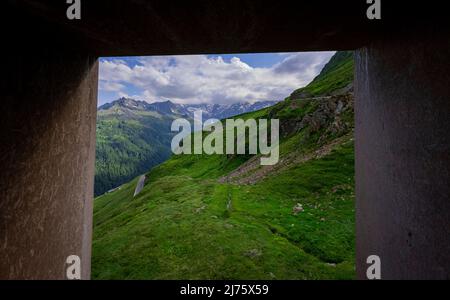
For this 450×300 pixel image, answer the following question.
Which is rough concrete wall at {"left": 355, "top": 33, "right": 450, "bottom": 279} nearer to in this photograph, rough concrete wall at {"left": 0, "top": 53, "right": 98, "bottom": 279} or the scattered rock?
rough concrete wall at {"left": 0, "top": 53, "right": 98, "bottom": 279}

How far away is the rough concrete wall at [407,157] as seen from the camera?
3.71m

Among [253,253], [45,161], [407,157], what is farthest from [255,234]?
[45,161]

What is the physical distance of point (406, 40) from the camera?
4.41 meters

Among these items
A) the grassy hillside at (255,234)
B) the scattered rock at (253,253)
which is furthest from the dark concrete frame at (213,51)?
the scattered rock at (253,253)

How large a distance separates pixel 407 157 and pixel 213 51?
4469 millimetres

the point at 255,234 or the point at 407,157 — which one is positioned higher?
the point at 407,157

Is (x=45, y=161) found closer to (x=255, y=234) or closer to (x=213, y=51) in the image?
(x=213, y=51)

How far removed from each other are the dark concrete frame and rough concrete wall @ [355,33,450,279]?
20 millimetres

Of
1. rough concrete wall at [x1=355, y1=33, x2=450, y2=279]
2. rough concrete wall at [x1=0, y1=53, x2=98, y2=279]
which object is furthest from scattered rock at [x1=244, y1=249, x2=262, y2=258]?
rough concrete wall at [x1=0, y1=53, x2=98, y2=279]

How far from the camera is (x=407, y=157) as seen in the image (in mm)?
4516

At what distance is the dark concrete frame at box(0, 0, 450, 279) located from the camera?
12.7 feet
